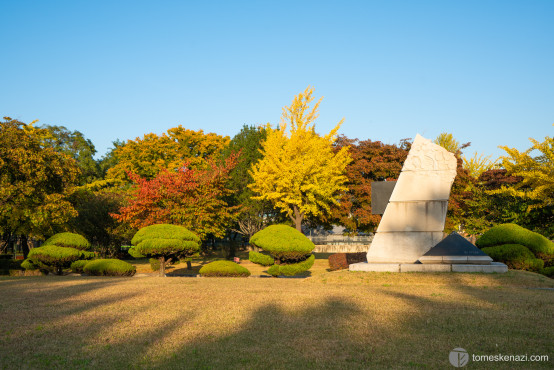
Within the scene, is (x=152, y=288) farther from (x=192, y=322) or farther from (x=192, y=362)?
(x=192, y=362)

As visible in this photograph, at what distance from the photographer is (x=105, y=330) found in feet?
24.3

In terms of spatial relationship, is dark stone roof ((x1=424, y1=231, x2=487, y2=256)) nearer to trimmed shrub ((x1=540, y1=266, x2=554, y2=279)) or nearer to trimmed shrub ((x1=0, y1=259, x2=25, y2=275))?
trimmed shrub ((x1=540, y1=266, x2=554, y2=279))

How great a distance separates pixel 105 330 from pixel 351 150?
27206 millimetres

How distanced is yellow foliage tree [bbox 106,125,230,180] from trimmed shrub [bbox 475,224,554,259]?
107 ft

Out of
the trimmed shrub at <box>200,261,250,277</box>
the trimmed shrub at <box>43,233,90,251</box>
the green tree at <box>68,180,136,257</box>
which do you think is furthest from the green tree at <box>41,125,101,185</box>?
the trimmed shrub at <box>200,261,250,277</box>

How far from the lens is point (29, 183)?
19625mm

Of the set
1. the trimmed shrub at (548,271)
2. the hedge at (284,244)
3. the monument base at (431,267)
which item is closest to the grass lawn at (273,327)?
the monument base at (431,267)

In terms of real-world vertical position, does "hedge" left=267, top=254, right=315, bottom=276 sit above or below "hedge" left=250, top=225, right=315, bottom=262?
below

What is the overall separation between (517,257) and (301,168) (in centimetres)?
1441

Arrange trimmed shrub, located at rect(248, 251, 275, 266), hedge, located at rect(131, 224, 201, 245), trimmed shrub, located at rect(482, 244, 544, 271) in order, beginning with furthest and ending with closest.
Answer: trimmed shrub, located at rect(248, 251, 275, 266) → hedge, located at rect(131, 224, 201, 245) → trimmed shrub, located at rect(482, 244, 544, 271)

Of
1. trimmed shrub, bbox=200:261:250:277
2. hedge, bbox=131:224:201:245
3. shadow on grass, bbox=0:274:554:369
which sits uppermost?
hedge, bbox=131:224:201:245

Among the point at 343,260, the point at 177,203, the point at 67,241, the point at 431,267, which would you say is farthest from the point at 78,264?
the point at 431,267

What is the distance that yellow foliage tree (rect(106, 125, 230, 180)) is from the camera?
46969mm

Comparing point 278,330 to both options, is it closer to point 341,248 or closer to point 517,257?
point 517,257
